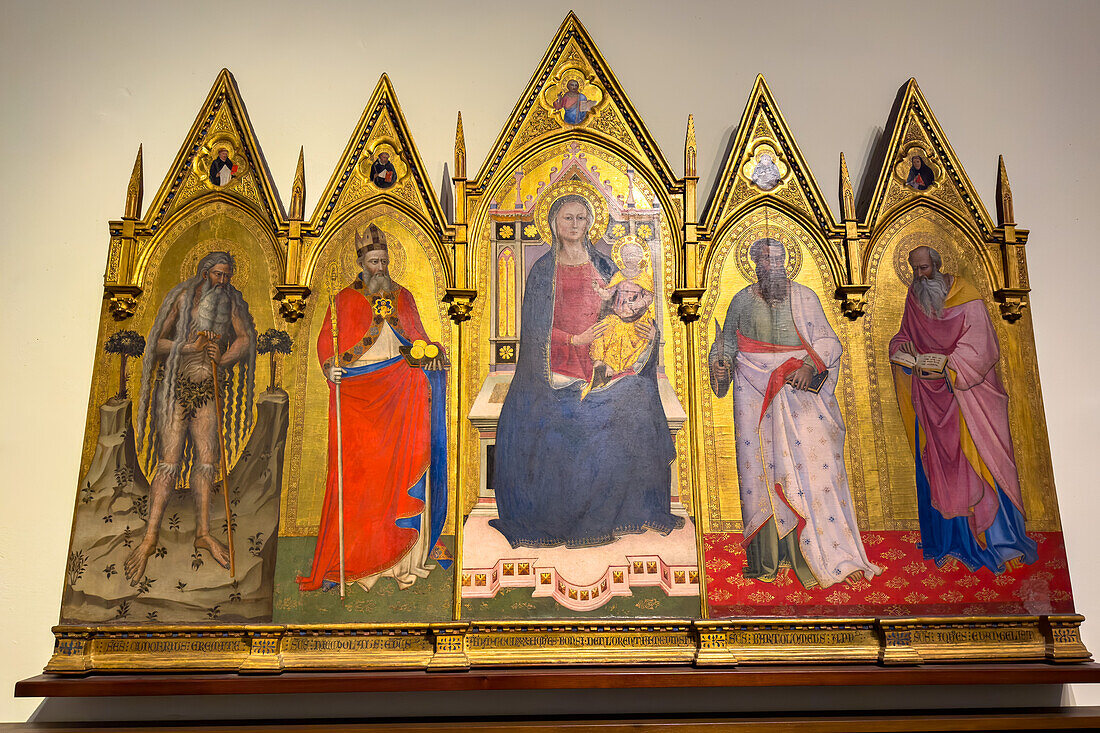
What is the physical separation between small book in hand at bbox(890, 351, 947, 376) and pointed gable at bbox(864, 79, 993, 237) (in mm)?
994

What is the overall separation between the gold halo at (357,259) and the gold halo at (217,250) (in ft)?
2.15

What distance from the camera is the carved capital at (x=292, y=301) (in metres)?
5.64

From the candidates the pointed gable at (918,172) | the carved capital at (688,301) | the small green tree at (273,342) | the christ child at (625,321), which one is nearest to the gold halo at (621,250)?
the christ child at (625,321)

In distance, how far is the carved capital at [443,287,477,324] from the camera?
5.65 m

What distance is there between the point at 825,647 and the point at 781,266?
8.34 ft

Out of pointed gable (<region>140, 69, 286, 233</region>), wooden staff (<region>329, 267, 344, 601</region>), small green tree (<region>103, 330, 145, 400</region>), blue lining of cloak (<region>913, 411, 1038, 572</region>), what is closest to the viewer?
wooden staff (<region>329, 267, 344, 601</region>)

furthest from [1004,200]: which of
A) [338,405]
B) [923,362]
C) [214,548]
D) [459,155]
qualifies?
[214,548]

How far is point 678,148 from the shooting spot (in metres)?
6.24

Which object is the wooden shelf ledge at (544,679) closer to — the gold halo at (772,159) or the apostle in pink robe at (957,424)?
the apostle in pink robe at (957,424)

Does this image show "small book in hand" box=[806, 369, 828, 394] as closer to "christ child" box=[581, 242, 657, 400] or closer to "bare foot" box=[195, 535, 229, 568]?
"christ child" box=[581, 242, 657, 400]

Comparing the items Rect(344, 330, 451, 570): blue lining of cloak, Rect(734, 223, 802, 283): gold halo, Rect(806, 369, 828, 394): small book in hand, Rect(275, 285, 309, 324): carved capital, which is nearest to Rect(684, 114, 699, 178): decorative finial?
Rect(734, 223, 802, 283): gold halo

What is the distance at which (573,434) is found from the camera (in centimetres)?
555

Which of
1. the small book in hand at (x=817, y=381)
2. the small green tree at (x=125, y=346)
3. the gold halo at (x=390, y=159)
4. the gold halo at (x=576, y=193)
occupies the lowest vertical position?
the small book in hand at (x=817, y=381)

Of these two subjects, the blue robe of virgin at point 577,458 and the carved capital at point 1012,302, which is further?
the carved capital at point 1012,302
